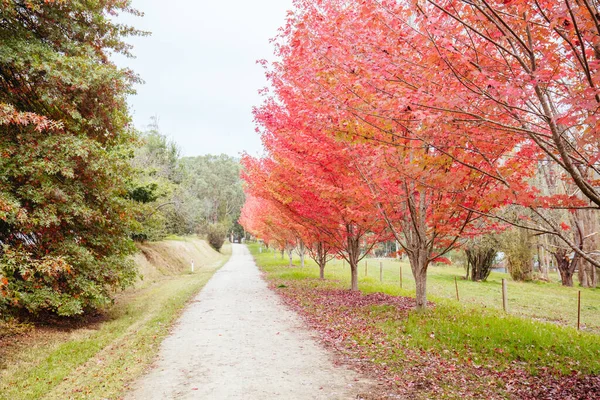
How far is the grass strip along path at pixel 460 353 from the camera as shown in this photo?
5.28 m

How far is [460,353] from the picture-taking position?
22.2 feet

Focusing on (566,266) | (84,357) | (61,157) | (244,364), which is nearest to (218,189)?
(566,266)

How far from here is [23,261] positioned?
8.06m

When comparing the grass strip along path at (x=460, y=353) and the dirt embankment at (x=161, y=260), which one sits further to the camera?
the dirt embankment at (x=161, y=260)

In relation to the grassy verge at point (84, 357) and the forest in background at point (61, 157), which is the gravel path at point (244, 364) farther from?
the forest in background at point (61, 157)

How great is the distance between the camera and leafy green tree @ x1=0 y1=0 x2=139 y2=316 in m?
7.84

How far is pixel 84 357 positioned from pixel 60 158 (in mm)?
4121

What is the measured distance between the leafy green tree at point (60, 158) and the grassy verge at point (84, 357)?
2.40ft

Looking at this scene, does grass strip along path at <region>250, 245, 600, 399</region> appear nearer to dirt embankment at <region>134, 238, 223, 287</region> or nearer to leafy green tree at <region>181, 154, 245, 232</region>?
dirt embankment at <region>134, 238, 223, 287</region>

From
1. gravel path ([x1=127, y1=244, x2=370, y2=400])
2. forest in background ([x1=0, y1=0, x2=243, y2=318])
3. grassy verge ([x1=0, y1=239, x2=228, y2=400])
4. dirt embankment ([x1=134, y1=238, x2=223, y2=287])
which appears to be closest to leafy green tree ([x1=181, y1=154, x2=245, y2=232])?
dirt embankment ([x1=134, y1=238, x2=223, y2=287])

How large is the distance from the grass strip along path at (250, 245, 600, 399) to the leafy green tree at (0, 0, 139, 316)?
563cm

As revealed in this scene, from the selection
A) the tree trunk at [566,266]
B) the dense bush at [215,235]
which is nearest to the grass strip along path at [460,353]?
the tree trunk at [566,266]

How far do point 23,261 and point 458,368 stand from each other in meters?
8.55

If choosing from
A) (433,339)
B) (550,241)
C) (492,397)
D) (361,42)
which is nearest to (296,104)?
(361,42)
